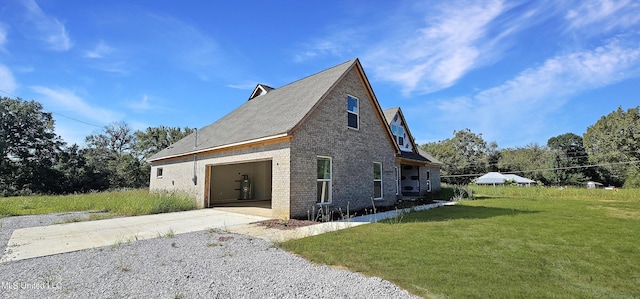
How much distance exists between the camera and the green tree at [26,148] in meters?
26.5

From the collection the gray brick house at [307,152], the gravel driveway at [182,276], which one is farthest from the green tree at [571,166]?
the gravel driveway at [182,276]

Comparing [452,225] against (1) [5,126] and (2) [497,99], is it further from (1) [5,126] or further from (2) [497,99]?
(1) [5,126]

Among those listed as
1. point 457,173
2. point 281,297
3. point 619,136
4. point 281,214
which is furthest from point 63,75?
point 619,136

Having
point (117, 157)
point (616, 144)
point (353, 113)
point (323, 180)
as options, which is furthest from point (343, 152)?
point (616, 144)

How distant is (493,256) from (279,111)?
9.35 meters

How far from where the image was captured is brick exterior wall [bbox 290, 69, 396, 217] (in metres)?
10.1

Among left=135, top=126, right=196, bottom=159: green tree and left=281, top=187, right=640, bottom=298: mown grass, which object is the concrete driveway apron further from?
left=135, top=126, right=196, bottom=159: green tree

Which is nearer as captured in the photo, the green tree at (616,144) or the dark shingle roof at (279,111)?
the dark shingle roof at (279,111)

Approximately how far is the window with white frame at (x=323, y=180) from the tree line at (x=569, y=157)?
37.2m

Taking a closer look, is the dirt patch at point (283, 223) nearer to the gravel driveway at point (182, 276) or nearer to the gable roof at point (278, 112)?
the gravel driveway at point (182, 276)

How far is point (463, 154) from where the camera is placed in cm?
5212

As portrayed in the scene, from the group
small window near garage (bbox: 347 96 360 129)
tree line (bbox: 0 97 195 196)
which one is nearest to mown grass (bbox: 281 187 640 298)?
small window near garage (bbox: 347 96 360 129)

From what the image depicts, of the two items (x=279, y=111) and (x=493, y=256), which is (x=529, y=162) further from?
(x=493, y=256)

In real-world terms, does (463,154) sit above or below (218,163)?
above
